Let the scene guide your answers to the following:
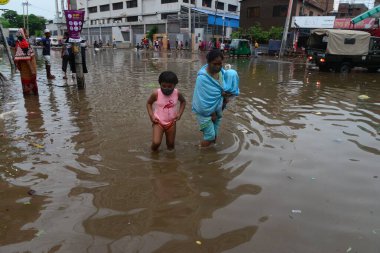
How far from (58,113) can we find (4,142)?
203 centimetres

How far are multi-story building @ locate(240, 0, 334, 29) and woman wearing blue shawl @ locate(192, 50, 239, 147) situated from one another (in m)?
38.9

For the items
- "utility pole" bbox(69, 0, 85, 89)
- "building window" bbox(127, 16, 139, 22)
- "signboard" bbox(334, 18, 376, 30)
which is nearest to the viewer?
"utility pole" bbox(69, 0, 85, 89)

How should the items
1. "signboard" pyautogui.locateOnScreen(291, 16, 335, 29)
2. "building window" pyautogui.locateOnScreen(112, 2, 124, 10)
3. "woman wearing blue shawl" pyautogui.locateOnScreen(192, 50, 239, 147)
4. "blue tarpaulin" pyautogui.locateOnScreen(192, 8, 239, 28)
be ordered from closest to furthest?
1. "woman wearing blue shawl" pyautogui.locateOnScreen(192, 50, 239, 147)
2. "signboard" pyautogui.locateOnScreen(291, 16, 335, 29)
3. "blue tarpaulin" pyautogui.locateOnScreen(192, 8, 239, 28)
4. "building window" pyautogui.locateOnScreen(112, 2, 124, 10)

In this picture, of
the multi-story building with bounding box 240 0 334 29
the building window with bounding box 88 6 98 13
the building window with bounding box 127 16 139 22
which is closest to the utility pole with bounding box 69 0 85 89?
the multi-story building with bounding box 240 0 334 29

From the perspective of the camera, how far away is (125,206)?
10.9 ft

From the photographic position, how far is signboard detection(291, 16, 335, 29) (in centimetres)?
3294

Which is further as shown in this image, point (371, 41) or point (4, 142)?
point (371, 41)

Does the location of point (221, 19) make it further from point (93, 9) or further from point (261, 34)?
point (93, 9)

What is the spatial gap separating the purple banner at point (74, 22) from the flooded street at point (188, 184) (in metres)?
2.58

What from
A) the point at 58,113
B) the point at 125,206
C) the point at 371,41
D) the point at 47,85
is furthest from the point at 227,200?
the point at 371,41

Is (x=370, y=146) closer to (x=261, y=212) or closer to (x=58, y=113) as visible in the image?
(x=261, y=212)

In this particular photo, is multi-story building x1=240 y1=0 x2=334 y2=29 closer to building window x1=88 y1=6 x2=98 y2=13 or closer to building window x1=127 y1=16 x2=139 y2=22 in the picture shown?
building window x1=127 y1=16 x2=139 y2=22

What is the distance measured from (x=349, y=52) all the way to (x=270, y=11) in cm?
2664

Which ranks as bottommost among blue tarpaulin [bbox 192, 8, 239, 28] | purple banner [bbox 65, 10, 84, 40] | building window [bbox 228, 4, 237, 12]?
purple banner [bbox 65, 10, 84, 40]
